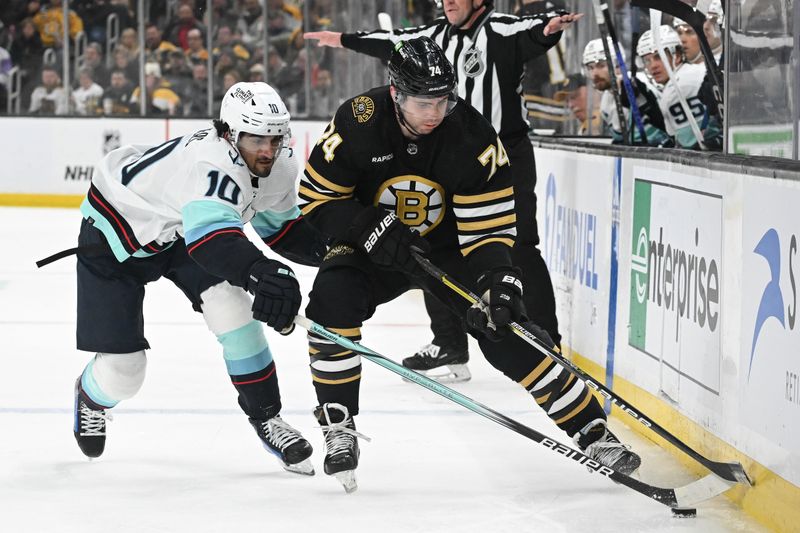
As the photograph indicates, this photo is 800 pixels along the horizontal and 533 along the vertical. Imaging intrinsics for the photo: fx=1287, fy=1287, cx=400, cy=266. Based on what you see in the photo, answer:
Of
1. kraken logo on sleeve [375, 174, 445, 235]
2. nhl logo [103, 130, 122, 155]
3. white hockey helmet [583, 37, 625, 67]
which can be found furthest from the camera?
nhl logo [103, 130, 122, 155]

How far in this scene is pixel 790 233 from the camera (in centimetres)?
254

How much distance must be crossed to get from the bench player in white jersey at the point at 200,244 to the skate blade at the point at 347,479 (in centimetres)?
16

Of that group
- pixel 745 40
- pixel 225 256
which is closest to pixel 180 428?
pixel 225 256

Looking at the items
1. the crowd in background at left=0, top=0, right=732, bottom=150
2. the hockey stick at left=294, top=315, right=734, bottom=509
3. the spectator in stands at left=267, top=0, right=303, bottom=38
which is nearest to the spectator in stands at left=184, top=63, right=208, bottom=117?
the crowd in background at left=0, top=0, right=732, bottom=150

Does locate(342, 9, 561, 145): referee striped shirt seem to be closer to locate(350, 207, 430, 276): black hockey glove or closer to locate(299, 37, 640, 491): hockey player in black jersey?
locate(299, 37, 640, 491): hockey player in black jersey

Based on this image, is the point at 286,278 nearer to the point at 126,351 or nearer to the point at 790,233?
the point at 126,351

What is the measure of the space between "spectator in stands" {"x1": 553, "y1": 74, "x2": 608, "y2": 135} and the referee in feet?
3.95

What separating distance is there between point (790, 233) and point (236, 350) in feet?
4.36

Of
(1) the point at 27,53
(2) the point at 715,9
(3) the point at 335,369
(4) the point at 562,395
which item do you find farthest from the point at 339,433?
(1) the point at 27,53

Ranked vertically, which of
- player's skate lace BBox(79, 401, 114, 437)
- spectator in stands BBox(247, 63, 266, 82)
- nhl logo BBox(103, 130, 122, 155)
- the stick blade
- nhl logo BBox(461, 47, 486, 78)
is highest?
spectator in stands BBox(247, 63, 266, 82)

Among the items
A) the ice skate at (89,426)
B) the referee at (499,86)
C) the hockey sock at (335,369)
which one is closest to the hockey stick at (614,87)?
the referee at (499,86)

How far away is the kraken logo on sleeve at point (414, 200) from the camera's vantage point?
313 centimetres

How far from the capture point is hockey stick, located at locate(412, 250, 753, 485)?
2.82 metres

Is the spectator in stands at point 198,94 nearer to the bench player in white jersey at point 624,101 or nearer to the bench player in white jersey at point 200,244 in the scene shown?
the bench player in white jersey at point 624,101
